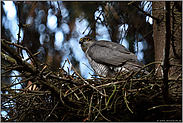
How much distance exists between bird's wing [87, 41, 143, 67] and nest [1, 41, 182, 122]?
771mm

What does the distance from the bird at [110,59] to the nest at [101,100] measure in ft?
2.26

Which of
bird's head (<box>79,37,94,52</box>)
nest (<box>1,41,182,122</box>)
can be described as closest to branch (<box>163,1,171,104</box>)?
nest (<box>1,41,182,122</box>)

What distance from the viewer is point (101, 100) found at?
1894 millimetres

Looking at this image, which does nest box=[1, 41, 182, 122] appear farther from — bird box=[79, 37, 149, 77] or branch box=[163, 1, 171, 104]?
bird box=[79, 37, 149, 77]

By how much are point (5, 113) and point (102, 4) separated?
7.72ft

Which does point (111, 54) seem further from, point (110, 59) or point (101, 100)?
point (101, 100)

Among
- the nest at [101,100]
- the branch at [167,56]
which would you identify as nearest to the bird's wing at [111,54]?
the nest at [101,100]

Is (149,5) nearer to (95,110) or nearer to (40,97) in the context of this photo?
(95,110)

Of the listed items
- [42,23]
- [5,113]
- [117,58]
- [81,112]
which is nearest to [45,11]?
[42,23]

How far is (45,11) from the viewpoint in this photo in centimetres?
465

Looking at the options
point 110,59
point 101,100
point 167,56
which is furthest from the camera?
point 110,59

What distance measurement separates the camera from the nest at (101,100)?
1.88m

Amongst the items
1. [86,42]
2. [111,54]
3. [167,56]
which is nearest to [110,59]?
[111,54]

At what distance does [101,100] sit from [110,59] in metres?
1.13
